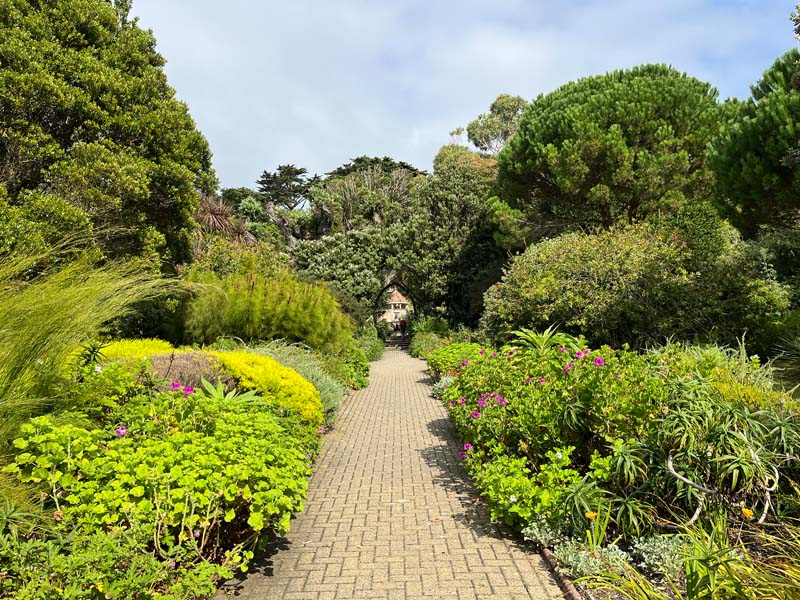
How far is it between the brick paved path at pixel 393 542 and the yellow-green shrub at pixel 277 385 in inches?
24.5

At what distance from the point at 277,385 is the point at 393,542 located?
103 inches

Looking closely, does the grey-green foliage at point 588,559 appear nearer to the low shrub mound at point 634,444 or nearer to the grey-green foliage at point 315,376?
the low shrub mound at point 634,444

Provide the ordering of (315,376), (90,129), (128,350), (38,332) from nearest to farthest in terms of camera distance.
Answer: (38,332) → (128,350) → (315,376) → (90,129)

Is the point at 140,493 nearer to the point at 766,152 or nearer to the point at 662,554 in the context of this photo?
the point at 662,554

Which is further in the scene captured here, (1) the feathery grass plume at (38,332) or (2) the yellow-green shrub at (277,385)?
(2) the yellow-green shrub at (277,385)

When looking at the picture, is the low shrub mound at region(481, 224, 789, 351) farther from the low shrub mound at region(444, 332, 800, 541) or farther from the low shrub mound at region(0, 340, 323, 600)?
the low shrub mound at region(0, 340, 323, 600)

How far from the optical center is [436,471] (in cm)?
522

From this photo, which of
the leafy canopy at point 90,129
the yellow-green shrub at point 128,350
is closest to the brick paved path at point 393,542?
the yellow-green shrub at point 128,350

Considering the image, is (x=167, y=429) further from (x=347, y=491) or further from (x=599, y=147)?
(x=599, y=147)

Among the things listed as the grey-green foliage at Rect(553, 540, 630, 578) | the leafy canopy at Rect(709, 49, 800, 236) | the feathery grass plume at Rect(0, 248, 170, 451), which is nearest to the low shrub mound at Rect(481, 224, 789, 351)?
the leafy canopy at Rect(709, 49, 800, 236)

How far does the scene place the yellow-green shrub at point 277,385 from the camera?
5527 millimetres

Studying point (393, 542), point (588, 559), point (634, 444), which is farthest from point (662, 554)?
point (393, 542)

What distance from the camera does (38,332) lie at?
3045mm

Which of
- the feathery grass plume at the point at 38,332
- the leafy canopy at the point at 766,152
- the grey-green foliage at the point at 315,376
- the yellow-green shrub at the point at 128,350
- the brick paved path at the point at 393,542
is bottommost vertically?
the brick paved path at the point at 393,542
